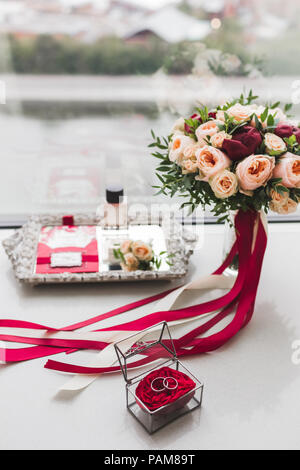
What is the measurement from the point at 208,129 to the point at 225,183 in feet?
0.40

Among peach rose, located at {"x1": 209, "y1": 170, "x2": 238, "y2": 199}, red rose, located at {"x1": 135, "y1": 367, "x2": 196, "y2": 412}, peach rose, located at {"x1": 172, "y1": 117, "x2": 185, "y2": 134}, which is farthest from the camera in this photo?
peach rose, located at {"x1": 172, "y1": 117, "x2": 185, "y2": 134}

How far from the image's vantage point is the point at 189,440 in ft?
2.39

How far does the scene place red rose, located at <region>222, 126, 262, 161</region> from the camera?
2.74ft

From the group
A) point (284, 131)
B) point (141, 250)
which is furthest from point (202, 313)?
point (284, 131)

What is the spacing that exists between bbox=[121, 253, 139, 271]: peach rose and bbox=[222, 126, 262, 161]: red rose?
34 cm

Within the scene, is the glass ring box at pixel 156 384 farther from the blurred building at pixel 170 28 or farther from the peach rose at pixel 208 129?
the blurred building at pixel 170 28

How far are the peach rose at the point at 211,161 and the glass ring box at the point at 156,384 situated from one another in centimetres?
32

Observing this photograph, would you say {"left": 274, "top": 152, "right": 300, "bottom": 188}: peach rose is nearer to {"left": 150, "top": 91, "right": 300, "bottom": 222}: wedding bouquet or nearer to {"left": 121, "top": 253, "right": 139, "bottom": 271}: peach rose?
{"left": 150, "top": 91, "right": 300, "bottom": 222}: wedding bouquet

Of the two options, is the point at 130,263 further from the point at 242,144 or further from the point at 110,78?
the point at 110,78

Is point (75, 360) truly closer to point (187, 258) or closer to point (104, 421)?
point (104, 421)

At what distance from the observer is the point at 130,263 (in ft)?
3.47

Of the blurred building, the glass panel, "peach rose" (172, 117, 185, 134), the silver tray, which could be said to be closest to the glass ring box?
the silver tray

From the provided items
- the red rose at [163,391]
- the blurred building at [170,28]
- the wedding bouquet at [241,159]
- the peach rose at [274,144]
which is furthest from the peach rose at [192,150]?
the blurred building at [170,28]

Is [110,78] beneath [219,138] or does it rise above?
above
